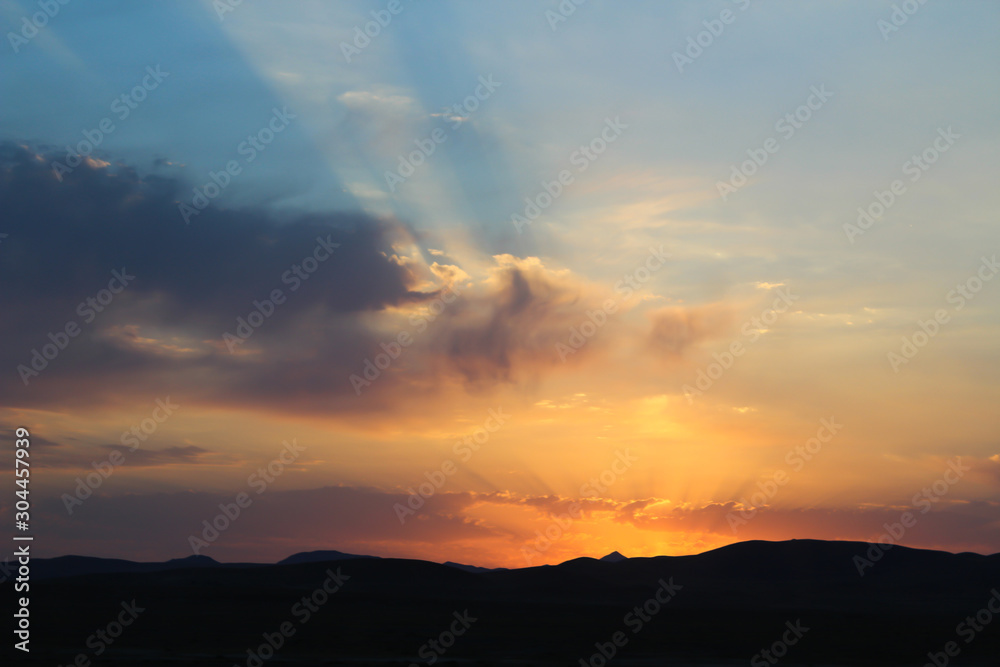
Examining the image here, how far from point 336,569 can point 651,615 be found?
3742cm

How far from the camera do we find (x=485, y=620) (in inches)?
1658

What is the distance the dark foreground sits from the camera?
3084 cm

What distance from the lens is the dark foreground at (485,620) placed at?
101 feet

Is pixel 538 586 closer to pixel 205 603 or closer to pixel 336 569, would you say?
pixel 336 569

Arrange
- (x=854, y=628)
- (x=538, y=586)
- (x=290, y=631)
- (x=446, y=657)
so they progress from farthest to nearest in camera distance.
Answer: (x=538, y=586)
(x=854, y=628)
(x=290, y=631)
(x=446, y=657)

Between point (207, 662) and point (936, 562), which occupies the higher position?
point (936, 562)

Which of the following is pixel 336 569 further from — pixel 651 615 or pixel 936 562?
pixel 936 562

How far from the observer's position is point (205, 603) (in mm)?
46562

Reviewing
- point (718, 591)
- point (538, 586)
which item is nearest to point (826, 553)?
point (718, 591)

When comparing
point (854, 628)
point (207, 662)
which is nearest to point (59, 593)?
point (207, 662)

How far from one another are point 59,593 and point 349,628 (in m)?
21.1

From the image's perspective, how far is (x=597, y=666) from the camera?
2852cm

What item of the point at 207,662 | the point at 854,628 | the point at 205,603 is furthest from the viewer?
the point at 205,603

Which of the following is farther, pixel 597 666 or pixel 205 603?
pixel 205 603
